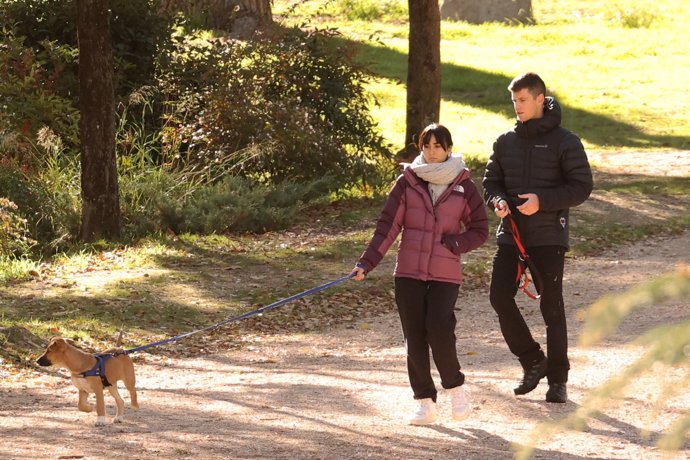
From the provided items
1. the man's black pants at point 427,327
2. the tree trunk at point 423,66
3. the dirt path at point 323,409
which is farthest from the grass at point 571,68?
the man's black pants at point 427,327

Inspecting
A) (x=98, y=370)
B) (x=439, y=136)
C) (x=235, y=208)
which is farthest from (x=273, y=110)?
(x=98, y=370)

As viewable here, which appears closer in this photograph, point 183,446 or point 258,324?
point 183,446

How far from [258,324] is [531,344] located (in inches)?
138

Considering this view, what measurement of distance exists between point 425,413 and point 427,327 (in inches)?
20.1

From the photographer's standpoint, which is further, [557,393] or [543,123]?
[557,393]

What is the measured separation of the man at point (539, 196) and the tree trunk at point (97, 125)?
20.7 ft

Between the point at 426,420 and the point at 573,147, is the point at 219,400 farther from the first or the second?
the point at 573,147

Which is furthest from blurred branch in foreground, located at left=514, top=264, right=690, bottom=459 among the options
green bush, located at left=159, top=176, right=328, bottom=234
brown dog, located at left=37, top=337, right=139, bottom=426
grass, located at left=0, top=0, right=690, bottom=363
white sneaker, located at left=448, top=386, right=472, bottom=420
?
green bush, located at left=159, top=176, right=328, bottom=234

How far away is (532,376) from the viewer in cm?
666

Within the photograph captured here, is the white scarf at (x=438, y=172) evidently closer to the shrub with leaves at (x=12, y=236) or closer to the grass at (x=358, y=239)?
the grass at (x=358, y=239)

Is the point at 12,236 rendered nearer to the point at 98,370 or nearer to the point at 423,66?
the point at 423,66

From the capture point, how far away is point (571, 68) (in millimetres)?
24969

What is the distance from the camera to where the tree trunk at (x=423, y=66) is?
15656 millimetres

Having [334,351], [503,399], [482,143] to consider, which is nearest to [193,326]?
[334,351]
